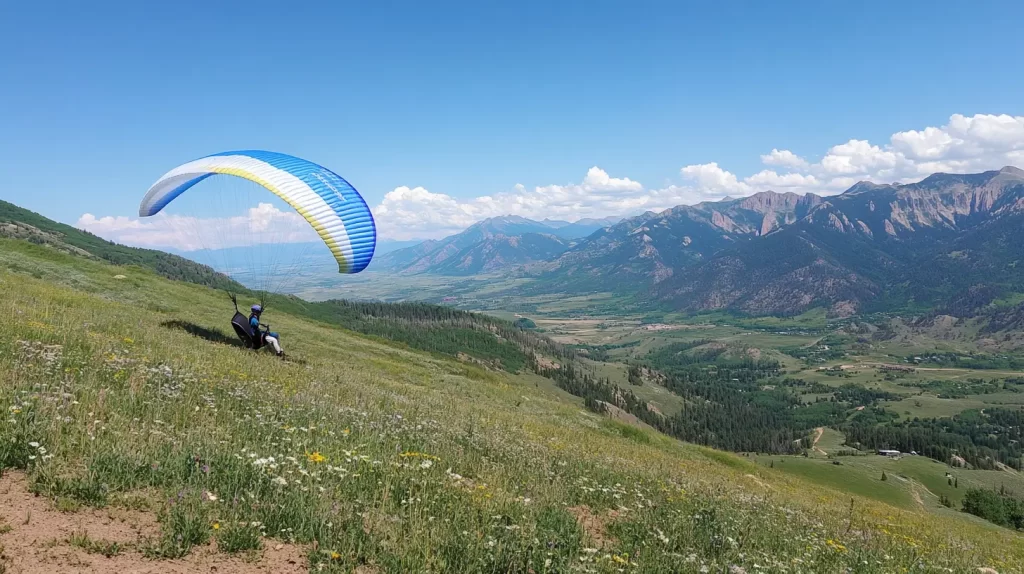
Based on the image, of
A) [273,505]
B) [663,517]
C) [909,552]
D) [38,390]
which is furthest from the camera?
[909,552]

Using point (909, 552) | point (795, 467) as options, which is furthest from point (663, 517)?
point (795, 467)

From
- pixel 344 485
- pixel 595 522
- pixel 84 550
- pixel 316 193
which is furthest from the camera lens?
pixel 316 193

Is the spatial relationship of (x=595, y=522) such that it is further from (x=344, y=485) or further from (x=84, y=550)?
(x=84, y=550)

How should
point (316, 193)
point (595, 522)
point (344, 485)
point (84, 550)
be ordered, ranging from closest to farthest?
1. point (84, 550)
2. point (344, 485)
3. point (595, 522)
4. point (316, 193)

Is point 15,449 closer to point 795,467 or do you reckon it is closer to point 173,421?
point 173,421

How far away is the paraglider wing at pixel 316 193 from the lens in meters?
19.6

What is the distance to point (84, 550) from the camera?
16.5 ft

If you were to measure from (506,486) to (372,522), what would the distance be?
3.09 metres

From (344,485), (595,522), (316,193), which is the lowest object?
(595,522)

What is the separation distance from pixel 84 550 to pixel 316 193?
1662cm

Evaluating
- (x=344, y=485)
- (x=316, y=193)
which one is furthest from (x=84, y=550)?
(x=316, y=193)

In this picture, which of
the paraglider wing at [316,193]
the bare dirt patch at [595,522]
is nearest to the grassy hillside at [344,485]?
the bare dirt patch at [595,522]

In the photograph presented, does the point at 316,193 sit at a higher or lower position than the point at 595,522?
higher

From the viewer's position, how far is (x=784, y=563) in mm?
7773
